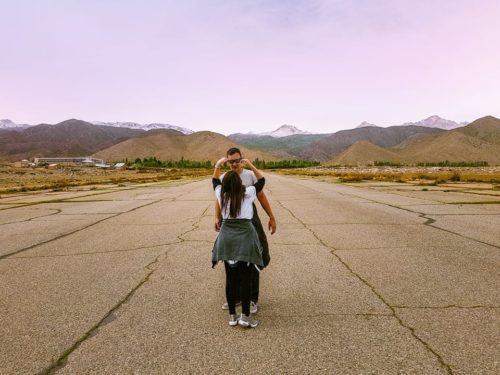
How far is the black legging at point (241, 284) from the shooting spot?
4.09 m

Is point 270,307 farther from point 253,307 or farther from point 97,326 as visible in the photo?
point 97,326

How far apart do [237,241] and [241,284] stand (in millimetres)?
497

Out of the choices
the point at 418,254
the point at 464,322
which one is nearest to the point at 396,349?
the point at 464,322

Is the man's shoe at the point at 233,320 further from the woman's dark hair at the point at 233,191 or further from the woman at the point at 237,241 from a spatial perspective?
the woman's dark hair at the point at 233,191

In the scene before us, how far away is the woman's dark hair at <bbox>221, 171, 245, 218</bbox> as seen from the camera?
3.99 meters

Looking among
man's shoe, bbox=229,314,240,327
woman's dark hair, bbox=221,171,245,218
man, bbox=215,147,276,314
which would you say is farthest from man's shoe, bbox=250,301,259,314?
woman's dark hair, bbox=221,171,245,218

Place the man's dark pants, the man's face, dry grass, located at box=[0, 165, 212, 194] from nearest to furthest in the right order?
the man's face
the man's dark pants
dry grass, located at box=[0, 165, 212, 194]

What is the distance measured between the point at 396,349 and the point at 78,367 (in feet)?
9.37

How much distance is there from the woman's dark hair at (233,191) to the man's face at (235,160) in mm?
241

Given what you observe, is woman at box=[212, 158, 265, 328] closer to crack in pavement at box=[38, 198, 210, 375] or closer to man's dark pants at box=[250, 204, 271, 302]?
man's dark pants at box=[250, 204, 271, 302]

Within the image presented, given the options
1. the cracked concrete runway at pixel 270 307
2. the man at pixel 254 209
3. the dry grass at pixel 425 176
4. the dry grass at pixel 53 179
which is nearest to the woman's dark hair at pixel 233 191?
the man at pixel 254 209

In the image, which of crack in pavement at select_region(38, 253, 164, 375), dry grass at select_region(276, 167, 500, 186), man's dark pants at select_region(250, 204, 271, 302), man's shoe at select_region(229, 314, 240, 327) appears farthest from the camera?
dry grass at select_region(276, 167, 500, 186)

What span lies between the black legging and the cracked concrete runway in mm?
268

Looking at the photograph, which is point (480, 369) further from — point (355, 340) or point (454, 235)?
point (454, 235)
